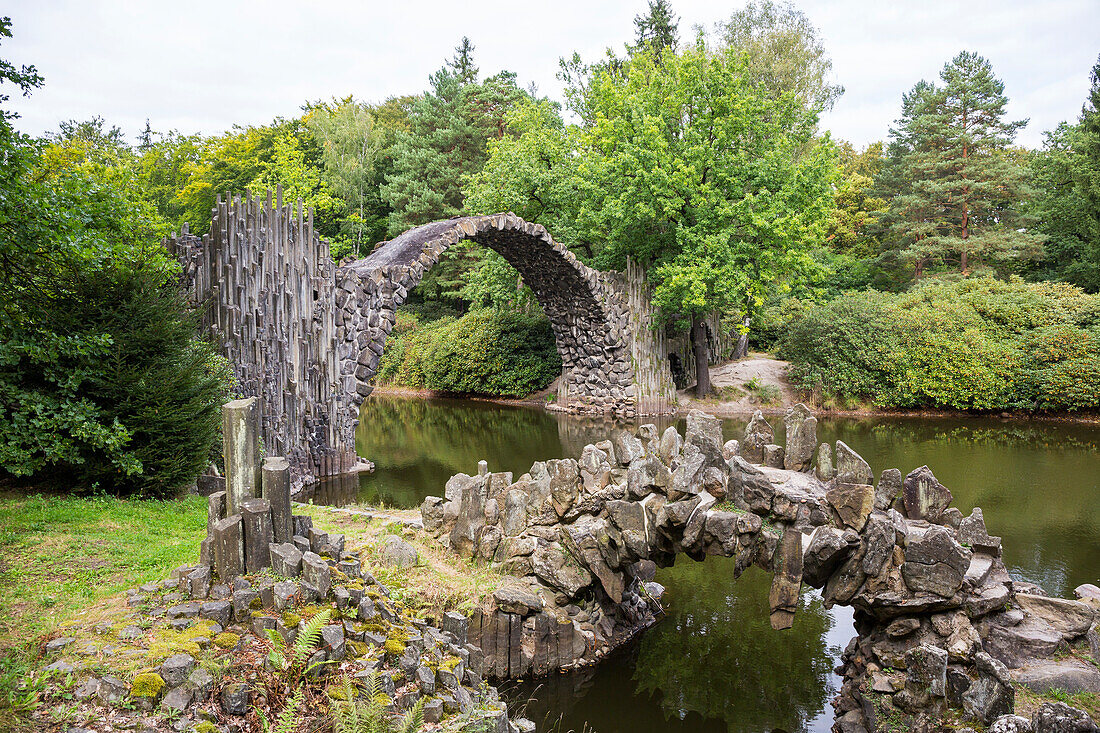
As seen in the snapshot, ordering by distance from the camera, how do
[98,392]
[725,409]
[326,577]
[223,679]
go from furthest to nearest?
[725,409], [98,392], [326,577], [223,679]

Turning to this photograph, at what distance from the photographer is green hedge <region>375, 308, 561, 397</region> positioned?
2395 centimetres

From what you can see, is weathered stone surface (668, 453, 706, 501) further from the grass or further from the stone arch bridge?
the stone arch bridge

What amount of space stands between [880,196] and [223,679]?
34.2 m

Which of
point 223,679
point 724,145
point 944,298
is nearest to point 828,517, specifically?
point 223,679

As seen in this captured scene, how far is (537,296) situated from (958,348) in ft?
38.4

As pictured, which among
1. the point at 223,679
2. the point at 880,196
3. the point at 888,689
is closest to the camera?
the point at 223,679

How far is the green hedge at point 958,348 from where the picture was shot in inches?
701

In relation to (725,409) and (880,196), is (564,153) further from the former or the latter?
(880,196)

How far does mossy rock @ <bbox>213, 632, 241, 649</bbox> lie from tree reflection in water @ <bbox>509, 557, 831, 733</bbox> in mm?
2545

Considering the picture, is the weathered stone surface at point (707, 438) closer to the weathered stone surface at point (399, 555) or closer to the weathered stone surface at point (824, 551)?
the weathered stone surface at point (824, 551)

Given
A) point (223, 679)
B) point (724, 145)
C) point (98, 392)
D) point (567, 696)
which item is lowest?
point (567, 696)

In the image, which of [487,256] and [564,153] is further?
[487,256]

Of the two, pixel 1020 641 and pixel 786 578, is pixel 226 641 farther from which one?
pixel 1020 641

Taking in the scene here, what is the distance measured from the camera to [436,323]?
28047mm
